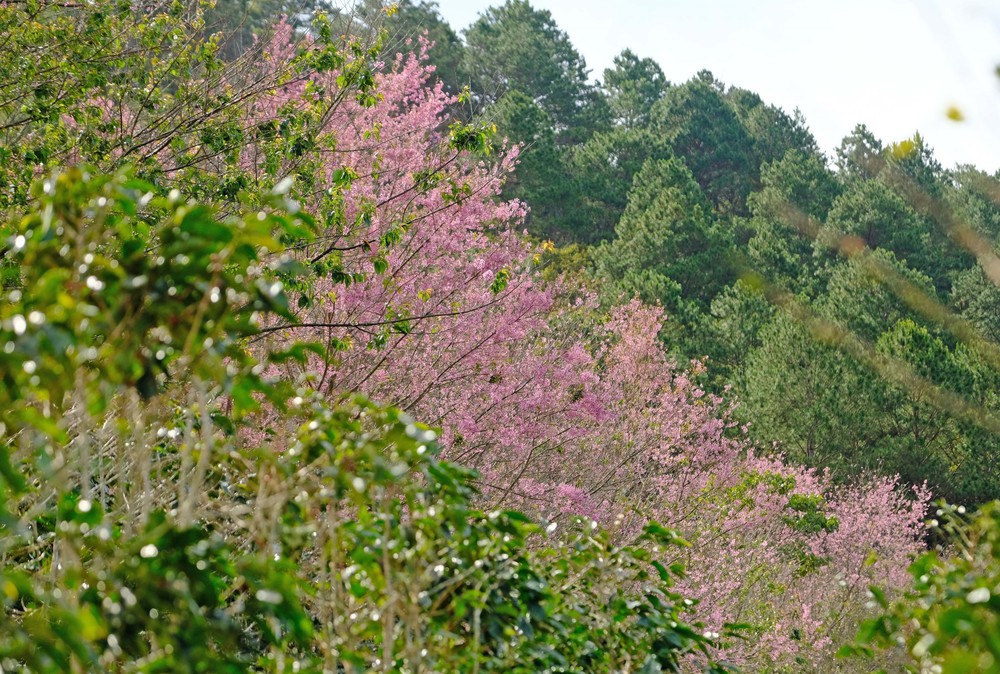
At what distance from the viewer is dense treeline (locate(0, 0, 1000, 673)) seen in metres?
2.00

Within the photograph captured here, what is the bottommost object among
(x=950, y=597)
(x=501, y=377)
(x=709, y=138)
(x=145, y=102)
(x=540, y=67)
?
(x=950, y=597)

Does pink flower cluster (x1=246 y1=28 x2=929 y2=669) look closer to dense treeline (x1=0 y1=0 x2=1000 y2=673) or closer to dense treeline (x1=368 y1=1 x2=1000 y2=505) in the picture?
dense treeline (x1=0 y1=0 x2=1000 y2=673)

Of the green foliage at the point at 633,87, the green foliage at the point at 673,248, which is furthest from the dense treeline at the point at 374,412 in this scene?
the green foliage at the point at 633,87

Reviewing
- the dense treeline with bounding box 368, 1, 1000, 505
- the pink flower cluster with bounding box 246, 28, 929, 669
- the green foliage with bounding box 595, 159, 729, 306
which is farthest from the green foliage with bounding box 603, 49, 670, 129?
the pink flower cluster with bounding box 246, 28, 929, 669

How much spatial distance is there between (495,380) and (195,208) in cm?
582

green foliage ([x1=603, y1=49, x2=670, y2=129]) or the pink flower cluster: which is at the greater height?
green foliage ([x1=603, y1=49, x2=670, y2=129])

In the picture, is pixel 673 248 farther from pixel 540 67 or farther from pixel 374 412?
pixel 374 412

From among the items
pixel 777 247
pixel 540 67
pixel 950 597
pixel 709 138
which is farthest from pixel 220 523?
pixel 709 138

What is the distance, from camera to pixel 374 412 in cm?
236

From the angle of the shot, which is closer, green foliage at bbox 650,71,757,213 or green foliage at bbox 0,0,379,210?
green foliage at bbox 0,0,379,210

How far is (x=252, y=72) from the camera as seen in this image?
7.09 metres

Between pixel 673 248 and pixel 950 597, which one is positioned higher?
pixel 673 248

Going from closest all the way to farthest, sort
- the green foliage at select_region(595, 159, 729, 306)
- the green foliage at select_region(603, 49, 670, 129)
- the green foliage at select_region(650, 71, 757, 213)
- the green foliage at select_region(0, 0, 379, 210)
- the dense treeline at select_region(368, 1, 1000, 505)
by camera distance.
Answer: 1. the green foliage at select_region(0, 0, 379, 210)
2. the dense treeline at select_region(368, 1, 1000, 505)
3. the green foliage at select_region(595, 159, 729, 306)
4. the green foliage at select_region(650, 71, 757, 213)
5. the green foliage at select_region(603, 49, 670, 129)

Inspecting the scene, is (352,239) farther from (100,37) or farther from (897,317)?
(897,317)
